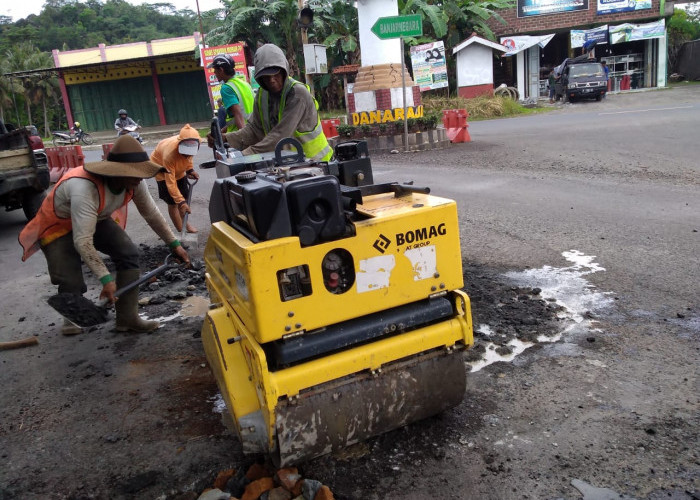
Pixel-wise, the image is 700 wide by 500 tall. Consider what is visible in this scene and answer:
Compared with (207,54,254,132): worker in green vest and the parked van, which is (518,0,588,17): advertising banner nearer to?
the parked van

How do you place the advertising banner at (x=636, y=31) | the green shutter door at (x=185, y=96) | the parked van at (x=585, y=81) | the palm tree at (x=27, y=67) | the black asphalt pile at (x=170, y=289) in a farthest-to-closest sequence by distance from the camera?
the palm tree at (x=27, y=67), the green shutter door at (x=185, y=96), the advertising banner at (x=636, y=31), the parked van at (x=585, y=81), the black asphalt pile at (x=170, y=289)

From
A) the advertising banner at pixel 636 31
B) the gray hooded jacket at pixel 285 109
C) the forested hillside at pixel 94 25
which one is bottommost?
the gray hooded jacket at pixel 285 109

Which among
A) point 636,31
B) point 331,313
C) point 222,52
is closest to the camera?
point 331,313

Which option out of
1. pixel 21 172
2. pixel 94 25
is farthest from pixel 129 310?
pixel 94 25

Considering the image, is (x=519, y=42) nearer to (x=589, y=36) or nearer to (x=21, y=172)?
(x=589, y=36)

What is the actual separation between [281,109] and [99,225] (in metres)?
1.63

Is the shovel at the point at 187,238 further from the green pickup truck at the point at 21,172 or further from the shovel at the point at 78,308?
the green pickup truck at the point at 21,172

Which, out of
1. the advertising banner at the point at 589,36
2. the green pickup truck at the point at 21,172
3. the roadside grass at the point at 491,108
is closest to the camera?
the green pickup truck at the point at 21,172

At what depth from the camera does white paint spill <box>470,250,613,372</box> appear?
11.6 feet

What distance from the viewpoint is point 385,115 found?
13.5 meters

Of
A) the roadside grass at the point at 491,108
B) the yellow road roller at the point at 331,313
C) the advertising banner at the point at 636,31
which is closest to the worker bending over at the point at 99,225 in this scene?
the yellow road roller at the point at 331,313

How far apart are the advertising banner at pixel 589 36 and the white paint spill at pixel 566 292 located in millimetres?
25541

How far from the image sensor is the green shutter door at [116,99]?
32.9 metres

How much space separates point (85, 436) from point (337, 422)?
1.56 metres
